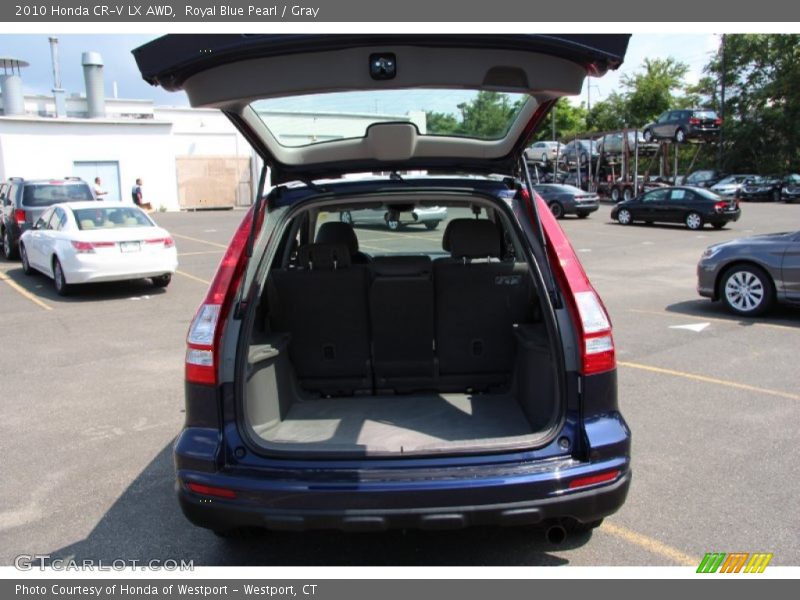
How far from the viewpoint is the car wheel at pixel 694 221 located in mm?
21359

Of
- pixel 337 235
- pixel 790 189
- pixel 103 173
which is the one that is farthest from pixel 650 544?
pixel 790 189

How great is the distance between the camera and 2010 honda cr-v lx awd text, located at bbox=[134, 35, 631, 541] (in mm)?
2459

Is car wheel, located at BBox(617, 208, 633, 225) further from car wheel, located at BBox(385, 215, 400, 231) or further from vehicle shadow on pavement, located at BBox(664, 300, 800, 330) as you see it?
car wheel, located at BBox(385, 215, 400, 231)

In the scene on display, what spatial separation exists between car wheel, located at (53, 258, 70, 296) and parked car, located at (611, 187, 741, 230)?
18347 millimetres

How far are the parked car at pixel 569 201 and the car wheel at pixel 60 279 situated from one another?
18.7 meters

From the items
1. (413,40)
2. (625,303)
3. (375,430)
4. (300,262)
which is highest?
(413,40)

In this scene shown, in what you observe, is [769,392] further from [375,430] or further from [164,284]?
[164,284]

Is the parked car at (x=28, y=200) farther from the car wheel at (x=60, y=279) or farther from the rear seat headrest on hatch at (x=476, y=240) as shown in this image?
the rear seat headrest on hatch at (x=476, y=240)

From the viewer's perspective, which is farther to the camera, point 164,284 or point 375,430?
point 164,284

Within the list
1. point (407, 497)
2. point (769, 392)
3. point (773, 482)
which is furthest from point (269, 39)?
point (769, 392)

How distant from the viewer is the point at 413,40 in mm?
2299

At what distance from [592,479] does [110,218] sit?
1020 centimetres
